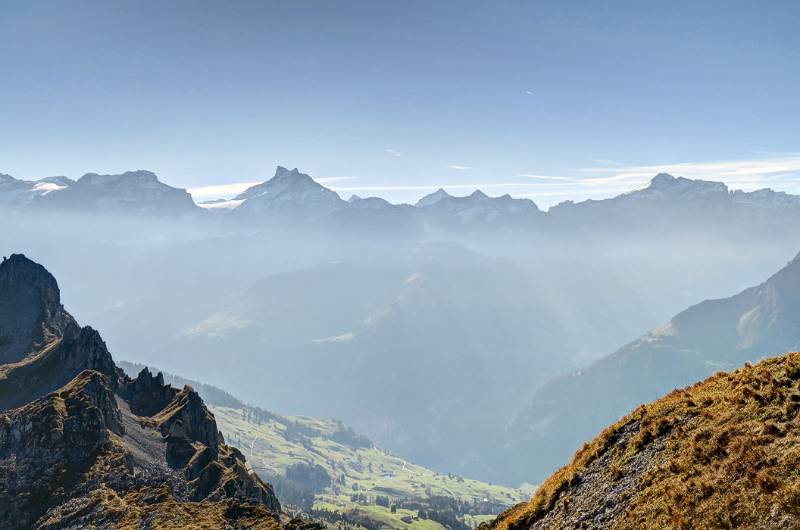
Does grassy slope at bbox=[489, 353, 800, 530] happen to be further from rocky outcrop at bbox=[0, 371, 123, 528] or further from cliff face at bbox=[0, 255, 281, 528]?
rocky outcrop at bbox=[0, 371, 123, 528]

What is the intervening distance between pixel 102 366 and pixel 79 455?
54430 mm

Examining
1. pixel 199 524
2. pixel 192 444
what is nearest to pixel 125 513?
pixel 199 524

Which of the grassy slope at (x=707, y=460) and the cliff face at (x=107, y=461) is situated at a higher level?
the grassy slope at (x=707, y=460)

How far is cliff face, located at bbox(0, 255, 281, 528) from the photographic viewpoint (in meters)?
91.9

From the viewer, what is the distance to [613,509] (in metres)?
37.8

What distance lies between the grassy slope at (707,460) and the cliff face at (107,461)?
189ft

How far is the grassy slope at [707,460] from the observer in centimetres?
3017

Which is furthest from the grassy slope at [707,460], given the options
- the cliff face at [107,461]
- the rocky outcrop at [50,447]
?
the rocky outcrop at [50,447]

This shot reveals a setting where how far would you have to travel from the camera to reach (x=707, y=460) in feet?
116

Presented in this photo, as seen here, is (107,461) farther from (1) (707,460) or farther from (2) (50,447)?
(1) (707,460)

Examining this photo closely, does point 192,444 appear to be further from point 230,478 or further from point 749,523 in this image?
point 749,523

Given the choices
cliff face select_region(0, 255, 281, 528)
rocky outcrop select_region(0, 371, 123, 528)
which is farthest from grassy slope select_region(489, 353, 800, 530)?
rocky outcrop select_region(0, 371, 123, 528)

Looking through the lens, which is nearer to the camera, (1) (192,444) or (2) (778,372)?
(2) (778,372)

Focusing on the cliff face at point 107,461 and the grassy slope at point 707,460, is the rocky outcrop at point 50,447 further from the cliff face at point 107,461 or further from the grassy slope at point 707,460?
the grassy slope at point 707,460
